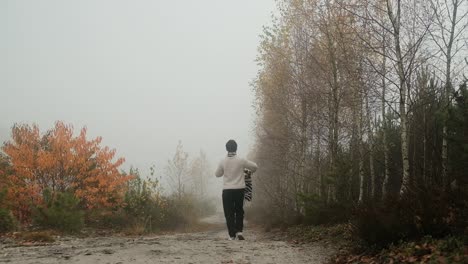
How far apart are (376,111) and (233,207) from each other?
7089 millimetres

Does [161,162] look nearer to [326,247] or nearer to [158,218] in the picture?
[158,218]

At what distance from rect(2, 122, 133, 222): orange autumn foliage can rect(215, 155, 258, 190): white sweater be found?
7.66 meters

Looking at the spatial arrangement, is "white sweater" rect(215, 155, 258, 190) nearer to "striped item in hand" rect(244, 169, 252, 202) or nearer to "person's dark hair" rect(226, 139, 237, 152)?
"person's dark hair" rect(226, 139, 237, 152)

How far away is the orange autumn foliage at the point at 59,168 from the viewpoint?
46.4ft

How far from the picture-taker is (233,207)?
9.02 metres

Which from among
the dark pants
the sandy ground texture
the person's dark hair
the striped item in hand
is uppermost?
the person's dark hair

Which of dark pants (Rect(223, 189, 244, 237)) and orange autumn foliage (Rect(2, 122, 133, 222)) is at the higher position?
orange autumn foliage (Rect(2, 122, 133, 222))

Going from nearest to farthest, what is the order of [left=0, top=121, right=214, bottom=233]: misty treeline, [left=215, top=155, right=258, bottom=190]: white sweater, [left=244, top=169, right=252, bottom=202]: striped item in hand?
[left=215, top=155, right=258, bottom=190]: white sweater, [left=244, top=169, right=252, bottom=202]: striped item in hand, [left=0, top=121, right=214, bottom=233]: misty treeline

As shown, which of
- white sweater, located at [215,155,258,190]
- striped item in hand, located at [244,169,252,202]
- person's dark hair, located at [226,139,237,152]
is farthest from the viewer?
striped item in hand, located at [244,169,252,202]

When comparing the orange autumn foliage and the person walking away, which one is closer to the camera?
the person walking away

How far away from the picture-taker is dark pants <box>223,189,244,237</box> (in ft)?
29.3

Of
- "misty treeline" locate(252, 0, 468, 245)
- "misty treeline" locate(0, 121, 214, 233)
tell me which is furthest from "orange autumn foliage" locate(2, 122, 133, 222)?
"misty treeline" locate(252, 0, 468, 245)

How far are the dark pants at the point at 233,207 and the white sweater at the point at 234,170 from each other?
0.13 metres

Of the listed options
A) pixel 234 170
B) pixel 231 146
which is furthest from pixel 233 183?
pixel 231 146
